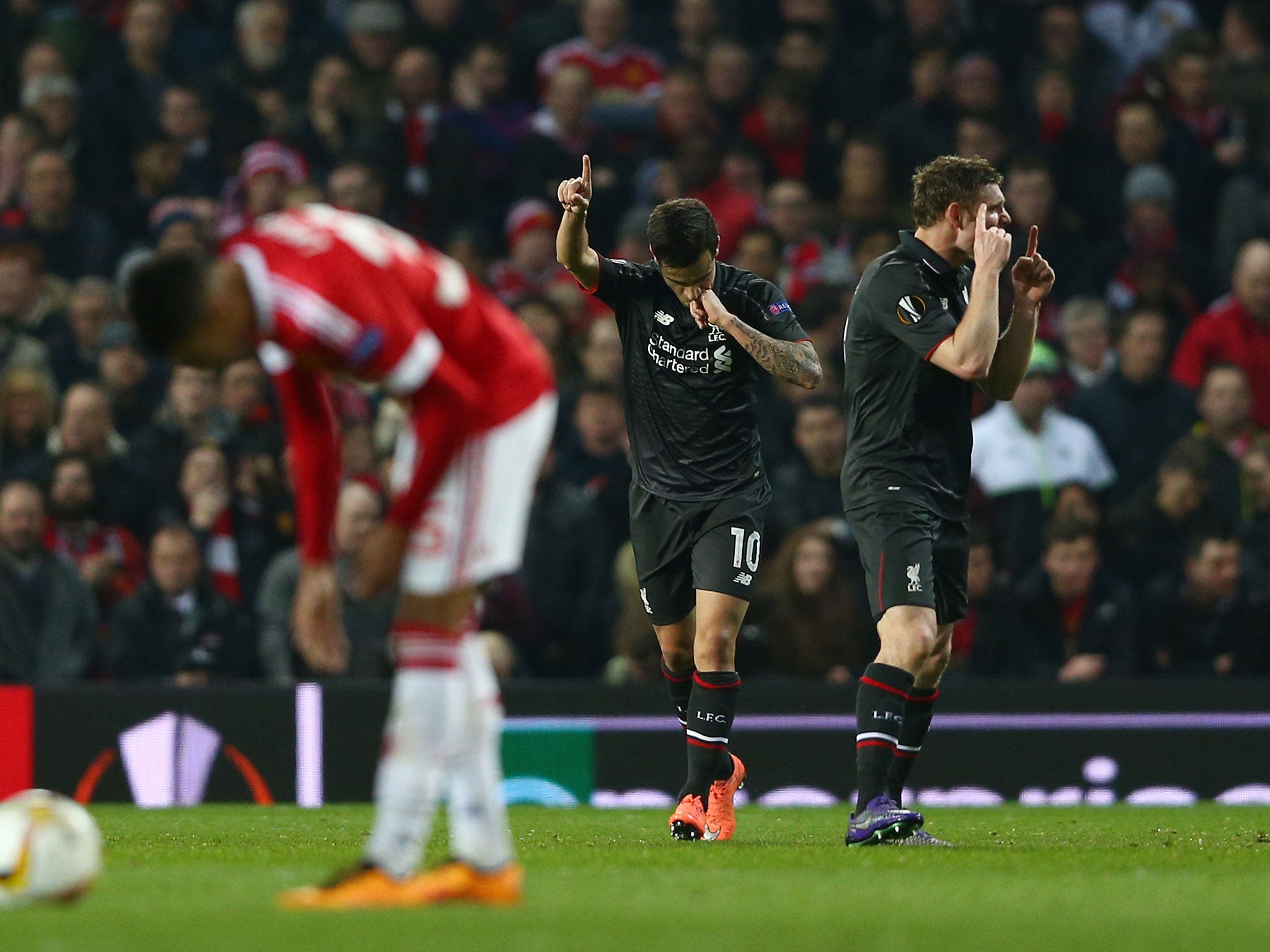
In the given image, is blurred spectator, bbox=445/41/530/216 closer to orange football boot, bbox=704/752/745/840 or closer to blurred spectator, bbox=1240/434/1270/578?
blurred spectator, bbox=1240/434/1270/578

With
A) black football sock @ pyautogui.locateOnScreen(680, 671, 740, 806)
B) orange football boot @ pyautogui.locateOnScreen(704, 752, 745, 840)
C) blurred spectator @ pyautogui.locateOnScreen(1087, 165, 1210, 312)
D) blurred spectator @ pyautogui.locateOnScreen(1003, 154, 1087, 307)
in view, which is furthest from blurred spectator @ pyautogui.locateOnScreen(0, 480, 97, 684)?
blurred spectator @ pyautogui.locateOnScreen(1087, 165, 1210, 312)

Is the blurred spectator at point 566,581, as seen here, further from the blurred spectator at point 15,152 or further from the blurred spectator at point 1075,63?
the blurred spectator at point 1075,63

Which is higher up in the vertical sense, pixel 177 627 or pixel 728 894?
pixel 177 627

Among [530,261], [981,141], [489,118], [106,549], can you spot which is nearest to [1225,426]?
[981,141]

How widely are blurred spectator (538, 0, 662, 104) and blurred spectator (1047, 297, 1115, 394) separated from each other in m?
→ 3.91

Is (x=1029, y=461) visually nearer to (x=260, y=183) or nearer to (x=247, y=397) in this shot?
(x=247, y=397)

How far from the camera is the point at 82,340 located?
13.3 meters

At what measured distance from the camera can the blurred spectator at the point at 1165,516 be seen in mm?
12062

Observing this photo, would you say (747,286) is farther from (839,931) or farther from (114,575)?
(114,575)

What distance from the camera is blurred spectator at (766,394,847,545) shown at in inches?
479

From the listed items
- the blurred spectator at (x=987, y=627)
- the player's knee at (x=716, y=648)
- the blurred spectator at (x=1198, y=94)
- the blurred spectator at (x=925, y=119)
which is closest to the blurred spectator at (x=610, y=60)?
the blurred spectator at (x=925, y=119)

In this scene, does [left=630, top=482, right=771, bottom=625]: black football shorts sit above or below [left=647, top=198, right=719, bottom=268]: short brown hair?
below

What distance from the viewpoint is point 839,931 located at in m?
5.05

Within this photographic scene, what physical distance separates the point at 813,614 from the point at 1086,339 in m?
3.28
